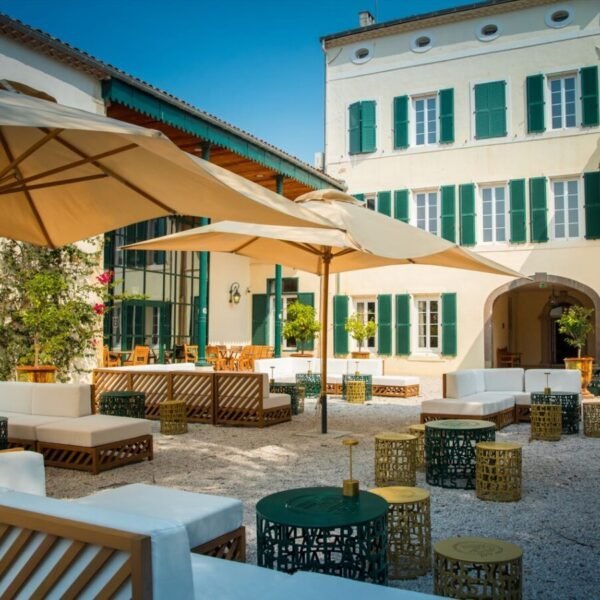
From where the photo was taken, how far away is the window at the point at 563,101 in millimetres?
14781

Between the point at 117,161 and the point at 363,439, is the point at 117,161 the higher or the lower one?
the higher one

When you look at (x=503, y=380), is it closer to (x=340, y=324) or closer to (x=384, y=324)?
(x=384, y=324)

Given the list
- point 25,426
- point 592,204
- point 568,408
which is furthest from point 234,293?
point 25,426

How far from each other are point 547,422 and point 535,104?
10.2 meters

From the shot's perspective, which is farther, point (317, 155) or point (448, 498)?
point (317, 155)

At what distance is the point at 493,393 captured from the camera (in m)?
8.23

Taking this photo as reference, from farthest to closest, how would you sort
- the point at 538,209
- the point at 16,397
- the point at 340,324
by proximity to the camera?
the point at 340,324, the point at 538,209, the point at 16,397

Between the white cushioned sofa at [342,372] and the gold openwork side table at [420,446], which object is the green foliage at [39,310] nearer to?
the white cushioned sofa at [342,372]

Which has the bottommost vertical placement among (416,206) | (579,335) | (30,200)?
(579,335)

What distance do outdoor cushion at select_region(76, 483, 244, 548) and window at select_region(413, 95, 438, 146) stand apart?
14.5 meters

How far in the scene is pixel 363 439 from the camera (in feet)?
22.9

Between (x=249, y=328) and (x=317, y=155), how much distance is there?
503 cm

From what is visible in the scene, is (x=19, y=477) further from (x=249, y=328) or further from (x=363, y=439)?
(x=249, y=328)

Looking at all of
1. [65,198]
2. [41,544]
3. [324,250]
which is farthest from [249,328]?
[41,544]
